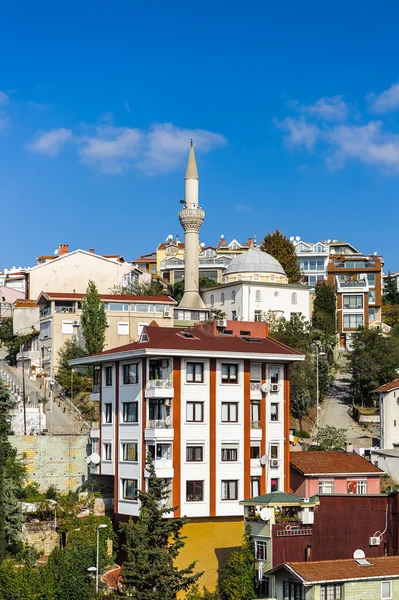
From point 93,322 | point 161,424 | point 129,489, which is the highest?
point 93,322

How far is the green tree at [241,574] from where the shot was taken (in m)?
40.7

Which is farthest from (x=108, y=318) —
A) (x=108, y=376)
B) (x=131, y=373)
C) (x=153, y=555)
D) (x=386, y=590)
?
(x=386, y=590)

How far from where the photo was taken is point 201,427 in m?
44.8

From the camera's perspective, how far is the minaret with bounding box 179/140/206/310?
88.1m

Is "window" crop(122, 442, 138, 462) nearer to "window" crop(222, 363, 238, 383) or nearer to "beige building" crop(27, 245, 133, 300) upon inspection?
"window" crop(222, 363, 238, 383)

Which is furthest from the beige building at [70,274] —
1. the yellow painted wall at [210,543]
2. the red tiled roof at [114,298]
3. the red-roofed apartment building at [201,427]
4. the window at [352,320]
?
the yellow painted wall at [210,543]

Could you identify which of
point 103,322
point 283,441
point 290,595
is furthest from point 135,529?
point 103,322

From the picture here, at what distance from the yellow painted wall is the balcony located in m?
5.28

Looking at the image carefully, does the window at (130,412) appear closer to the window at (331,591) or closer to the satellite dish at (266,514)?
the satellite dish at (266,514)

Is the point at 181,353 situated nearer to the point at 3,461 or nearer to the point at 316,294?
the point at 3,461

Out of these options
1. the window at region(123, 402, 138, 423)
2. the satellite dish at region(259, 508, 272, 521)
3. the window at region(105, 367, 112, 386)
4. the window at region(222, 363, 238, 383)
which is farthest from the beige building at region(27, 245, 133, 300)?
the satellite dish at region(259, 508, 272, 521)

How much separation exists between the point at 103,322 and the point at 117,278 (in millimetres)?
20713

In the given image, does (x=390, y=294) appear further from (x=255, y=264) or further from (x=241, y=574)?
(x=241, y=574)

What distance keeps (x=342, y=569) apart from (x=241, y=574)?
13.9 feet
